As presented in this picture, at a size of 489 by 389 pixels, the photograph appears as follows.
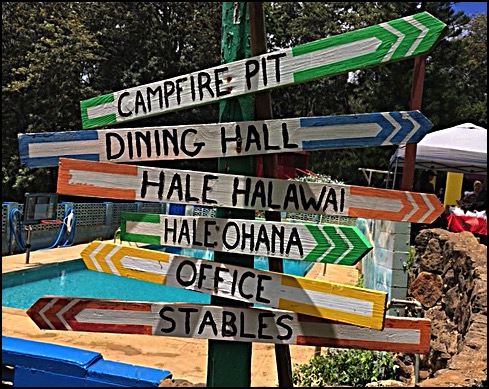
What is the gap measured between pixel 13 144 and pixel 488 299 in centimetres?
2150

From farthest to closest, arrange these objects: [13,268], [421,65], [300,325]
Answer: [13,268]
[421,65]
[300,325]

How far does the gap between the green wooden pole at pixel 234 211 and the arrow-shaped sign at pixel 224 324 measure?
68mm

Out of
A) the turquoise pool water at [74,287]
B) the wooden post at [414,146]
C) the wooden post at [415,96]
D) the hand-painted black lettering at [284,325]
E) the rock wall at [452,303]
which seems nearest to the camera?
the hand-painted black lettering at [284,325]

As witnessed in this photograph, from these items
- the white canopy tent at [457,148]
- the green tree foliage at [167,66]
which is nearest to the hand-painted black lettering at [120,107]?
the white canopy tent at [457,148]

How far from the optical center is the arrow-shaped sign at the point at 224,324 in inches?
67.1

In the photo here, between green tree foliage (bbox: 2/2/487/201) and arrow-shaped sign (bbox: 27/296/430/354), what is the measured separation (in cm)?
1680

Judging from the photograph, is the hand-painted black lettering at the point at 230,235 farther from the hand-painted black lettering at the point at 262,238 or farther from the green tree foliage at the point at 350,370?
the green tree foliage at the point at 350,370

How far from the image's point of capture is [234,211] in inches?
71.4

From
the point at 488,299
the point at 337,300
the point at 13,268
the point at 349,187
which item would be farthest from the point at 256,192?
the point at 13,268

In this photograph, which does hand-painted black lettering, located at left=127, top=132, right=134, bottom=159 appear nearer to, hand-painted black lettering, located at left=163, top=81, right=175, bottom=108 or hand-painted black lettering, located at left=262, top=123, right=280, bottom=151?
hand-painted black lettering, located at left=163, top=81, right=175, bottom=108

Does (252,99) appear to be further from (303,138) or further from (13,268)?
(13,268)

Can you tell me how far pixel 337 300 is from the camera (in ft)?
5.34

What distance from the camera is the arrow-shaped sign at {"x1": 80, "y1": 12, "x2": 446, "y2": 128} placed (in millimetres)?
1521

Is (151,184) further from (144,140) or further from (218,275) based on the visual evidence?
(218,275)
